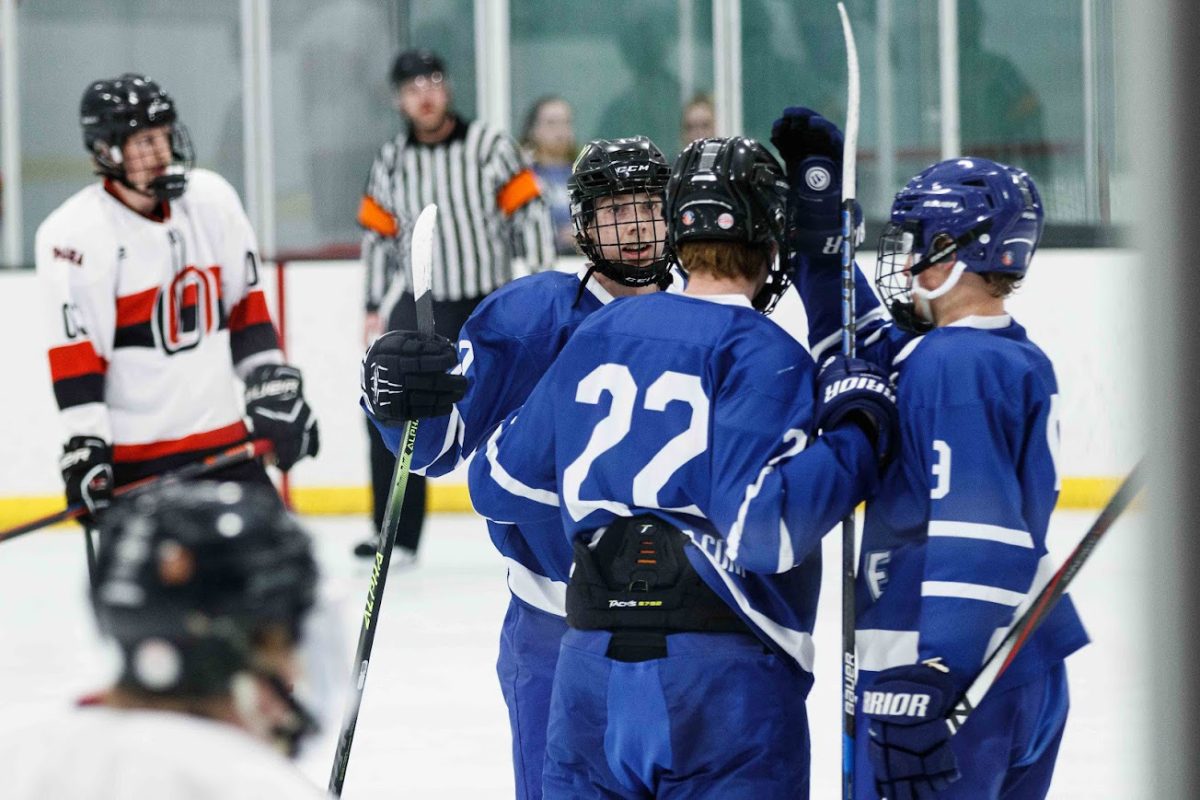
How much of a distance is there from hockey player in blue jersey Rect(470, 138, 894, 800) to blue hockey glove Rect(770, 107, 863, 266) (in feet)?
0.42

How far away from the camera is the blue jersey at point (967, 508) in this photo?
1547 millimetres

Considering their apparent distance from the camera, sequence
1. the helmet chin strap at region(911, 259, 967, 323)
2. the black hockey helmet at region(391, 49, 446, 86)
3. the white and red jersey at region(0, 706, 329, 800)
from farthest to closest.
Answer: the black hockey helmet at region(391, 49, 446, 86) → the helmet chin strap at region(911, 259, 967, 323) → the white and red jersey at region(0, 706, 329, 800)

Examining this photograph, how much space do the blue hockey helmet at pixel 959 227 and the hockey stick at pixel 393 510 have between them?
505mm

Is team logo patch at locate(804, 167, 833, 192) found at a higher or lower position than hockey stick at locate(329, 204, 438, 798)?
higher

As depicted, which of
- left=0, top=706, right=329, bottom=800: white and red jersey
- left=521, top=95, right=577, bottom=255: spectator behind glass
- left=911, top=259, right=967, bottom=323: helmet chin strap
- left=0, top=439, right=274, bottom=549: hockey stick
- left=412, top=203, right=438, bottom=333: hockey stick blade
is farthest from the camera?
left=521, top=95, right=577, bottom=255: spectator behind glass

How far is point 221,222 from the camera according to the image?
308 cm

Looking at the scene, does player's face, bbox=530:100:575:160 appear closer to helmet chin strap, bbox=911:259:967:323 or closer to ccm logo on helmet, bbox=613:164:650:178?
ccm logo on helmet, bbox=613:164:650:178

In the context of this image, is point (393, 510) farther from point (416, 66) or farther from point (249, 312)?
point (416, 66)

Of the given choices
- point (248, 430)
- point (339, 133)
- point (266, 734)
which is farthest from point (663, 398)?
point (339, 133)

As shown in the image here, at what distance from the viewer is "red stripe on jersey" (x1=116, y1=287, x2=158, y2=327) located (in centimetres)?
300

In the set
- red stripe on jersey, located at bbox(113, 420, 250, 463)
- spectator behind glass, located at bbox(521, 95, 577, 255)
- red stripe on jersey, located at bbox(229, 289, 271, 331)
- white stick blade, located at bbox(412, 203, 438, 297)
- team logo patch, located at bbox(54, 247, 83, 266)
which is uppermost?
spectator behind glass, located at bbox(521, 95, 577, 255)

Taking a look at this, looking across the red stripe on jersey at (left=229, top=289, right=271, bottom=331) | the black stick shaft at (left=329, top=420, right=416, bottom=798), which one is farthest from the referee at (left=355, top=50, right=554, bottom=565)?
the black stick shaft at (left=329, top=420, right=416, bottom=798)

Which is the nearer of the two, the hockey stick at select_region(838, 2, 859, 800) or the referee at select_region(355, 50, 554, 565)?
the hockey stick at select_region(838, 2, 859, 800)

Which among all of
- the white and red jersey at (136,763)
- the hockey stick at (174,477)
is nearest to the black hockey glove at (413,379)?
the white and red jersey at (136,763)
